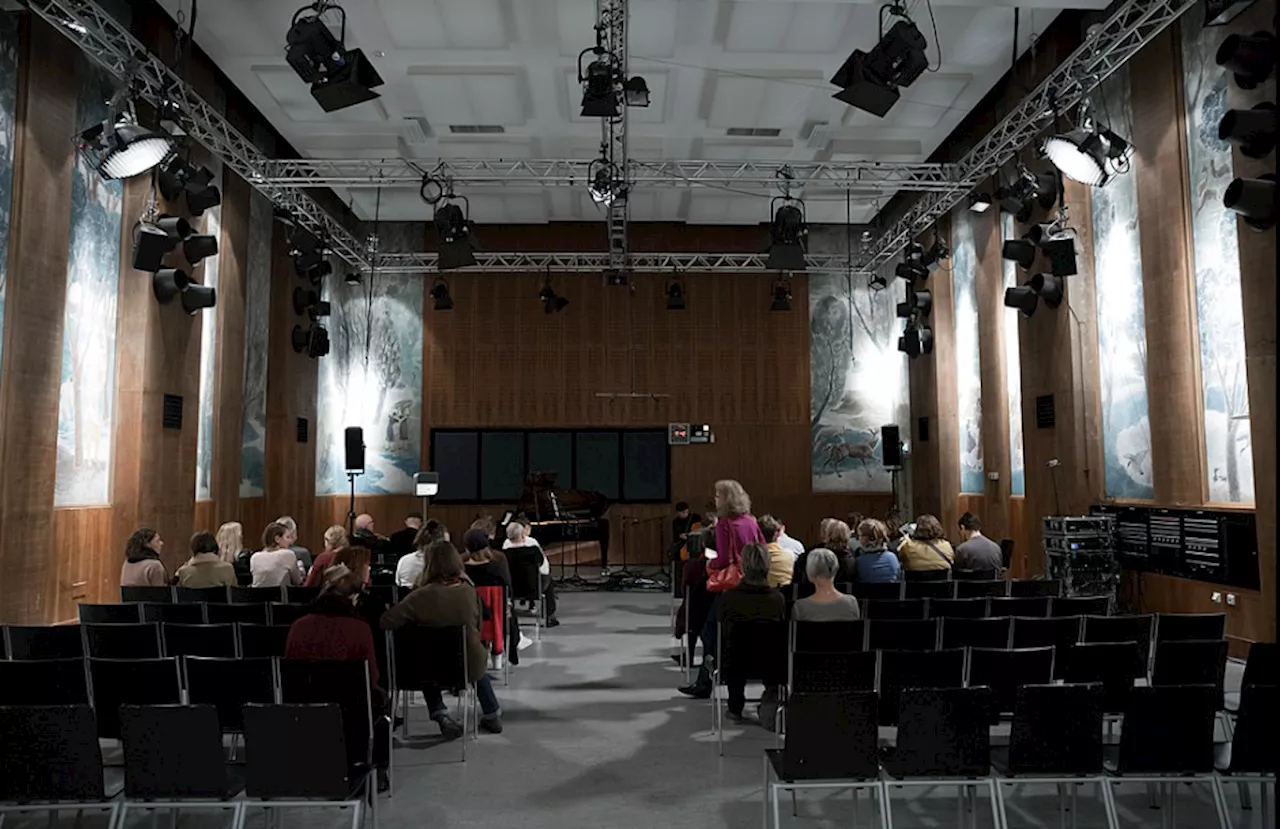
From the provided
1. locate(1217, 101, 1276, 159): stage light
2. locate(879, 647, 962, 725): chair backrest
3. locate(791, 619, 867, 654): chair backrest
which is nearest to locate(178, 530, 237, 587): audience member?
locate(791, 619, 867, 654): chair backrest

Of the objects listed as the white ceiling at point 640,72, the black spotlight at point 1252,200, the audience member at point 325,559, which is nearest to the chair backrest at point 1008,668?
the audience member at point 325,559

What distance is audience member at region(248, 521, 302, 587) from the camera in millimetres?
6797

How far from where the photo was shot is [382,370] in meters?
16.9

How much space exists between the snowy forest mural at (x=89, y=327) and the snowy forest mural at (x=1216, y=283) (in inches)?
428

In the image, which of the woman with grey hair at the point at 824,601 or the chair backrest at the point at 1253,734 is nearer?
the chair backrest at the point at 1253,734

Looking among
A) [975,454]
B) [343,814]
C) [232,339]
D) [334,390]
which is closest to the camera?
[343,814]

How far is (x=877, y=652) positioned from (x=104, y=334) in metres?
8.70

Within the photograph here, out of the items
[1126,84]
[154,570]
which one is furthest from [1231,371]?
[154,570]

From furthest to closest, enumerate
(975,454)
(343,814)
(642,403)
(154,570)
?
(642,403), (975,454), (154,570), (343,814)

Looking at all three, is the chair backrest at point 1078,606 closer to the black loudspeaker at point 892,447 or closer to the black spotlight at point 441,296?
the black loudspeaker at point 892,447

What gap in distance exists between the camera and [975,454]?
1295 centimetres

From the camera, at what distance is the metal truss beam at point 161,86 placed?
7.44 meters

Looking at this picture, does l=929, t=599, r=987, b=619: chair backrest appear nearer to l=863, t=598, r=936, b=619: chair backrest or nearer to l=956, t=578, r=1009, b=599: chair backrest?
l=863, t=598, r=936, b=619: chair backrest

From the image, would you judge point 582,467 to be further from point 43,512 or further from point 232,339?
point 43,512
